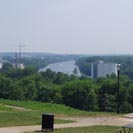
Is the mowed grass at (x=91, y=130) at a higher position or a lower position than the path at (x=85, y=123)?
lower

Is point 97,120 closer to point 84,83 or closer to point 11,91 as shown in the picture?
point 84,83

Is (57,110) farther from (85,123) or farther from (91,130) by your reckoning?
(91,130)

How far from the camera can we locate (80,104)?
5912cm

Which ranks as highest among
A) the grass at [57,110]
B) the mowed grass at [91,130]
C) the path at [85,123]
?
the grass at [57,110]

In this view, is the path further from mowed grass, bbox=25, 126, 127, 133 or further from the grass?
the grass

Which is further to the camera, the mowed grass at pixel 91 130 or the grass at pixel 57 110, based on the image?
the grass at pixel 57 110

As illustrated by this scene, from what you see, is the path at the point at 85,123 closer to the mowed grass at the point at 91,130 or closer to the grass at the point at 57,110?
the mowed grass at the point at 91,130

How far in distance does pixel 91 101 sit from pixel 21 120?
39406 millimetres

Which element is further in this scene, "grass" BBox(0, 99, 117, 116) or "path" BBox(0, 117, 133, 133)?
"grass" BBox(0, 99, 117, 116)

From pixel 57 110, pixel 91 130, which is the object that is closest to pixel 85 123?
pixel 91 130

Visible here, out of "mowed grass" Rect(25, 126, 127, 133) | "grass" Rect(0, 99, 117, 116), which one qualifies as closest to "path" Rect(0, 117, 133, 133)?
"mowed grass" Rect(25, 126, 127, 133)

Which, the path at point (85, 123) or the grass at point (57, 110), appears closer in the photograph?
the path at point (85, 123)

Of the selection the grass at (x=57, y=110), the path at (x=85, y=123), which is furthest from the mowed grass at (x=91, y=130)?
the grass at (x=57, y=110)

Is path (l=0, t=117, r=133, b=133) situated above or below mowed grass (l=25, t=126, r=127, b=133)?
above
